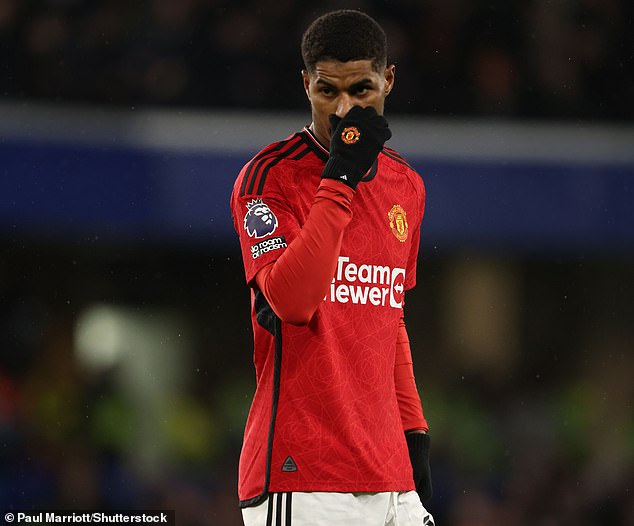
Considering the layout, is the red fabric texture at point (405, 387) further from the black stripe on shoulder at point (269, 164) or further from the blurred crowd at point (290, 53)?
the blurred crowd at point (290, 53)

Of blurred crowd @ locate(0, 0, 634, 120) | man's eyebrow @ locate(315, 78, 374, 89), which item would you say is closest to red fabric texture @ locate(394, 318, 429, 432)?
man's eyebrow @ locate(315, 78, 374, 89)

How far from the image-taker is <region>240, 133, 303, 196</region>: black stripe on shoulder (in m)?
2.02

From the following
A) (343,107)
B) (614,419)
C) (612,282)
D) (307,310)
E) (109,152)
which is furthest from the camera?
(612,282)

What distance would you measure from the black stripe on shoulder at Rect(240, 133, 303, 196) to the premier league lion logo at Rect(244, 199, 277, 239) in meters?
0.03

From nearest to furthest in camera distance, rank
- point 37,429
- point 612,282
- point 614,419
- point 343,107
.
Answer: point 343,107 < point 37,429 < point 614,419 < point 612,282

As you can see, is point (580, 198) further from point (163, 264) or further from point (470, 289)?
point (163, 264)

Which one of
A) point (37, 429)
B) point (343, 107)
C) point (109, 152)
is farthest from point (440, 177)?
point (343, 107)

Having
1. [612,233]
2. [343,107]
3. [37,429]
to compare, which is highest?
[612,233]

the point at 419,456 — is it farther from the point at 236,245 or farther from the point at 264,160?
the point at 236,245

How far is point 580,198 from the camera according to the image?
18.8ft

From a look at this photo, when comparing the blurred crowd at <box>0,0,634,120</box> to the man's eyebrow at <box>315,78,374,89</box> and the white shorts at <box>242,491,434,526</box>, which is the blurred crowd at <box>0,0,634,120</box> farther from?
the white shorts at <box>242,491,434,526</box>

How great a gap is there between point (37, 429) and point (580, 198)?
10.0 ft

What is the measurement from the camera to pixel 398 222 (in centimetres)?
209

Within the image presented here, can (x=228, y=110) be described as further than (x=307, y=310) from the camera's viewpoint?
Yes
